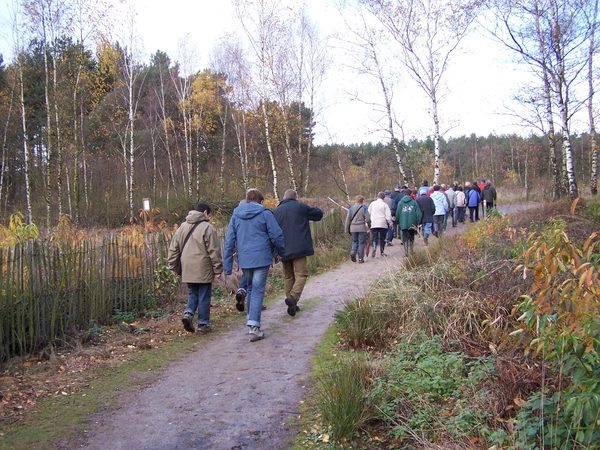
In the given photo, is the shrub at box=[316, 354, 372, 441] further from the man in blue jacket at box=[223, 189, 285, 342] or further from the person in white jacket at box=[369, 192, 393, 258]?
the person in white jacket at box=[369, 192, 393, 258]

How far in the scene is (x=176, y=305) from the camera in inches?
330

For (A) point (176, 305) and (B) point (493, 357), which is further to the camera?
(A) point (176, 305)

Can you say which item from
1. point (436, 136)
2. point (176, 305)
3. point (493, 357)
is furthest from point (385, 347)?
point (436, 136)

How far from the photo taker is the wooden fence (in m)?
5.56

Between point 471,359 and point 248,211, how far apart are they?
3348 millimetres

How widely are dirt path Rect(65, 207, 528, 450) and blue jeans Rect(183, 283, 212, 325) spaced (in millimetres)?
317

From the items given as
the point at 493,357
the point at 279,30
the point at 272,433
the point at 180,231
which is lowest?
the point at 272,433

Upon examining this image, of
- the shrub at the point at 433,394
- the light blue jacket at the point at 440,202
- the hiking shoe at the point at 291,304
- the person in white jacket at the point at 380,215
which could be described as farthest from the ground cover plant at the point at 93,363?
the light blue jacket at the point at 440,202

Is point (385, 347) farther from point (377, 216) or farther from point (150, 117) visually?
point (150, 117)

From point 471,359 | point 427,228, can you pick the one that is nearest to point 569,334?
point 471,359

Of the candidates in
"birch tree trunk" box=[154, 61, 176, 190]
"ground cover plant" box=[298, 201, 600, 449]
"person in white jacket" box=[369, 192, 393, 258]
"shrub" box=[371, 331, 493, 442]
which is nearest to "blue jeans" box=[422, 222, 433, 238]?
"person in white jacket" box=[369, 192, 393, 258]

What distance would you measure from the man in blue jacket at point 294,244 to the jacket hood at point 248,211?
1.02 metres

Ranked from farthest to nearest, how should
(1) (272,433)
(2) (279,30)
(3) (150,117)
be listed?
1. (3) (150,117)
2. (2) (279,30)
3. (1) (272,433)

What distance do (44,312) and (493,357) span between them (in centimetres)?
508
